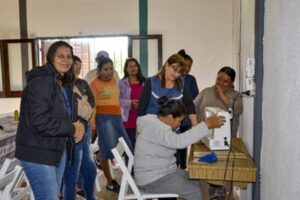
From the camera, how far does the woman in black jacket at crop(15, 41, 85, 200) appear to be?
1641 millimetres

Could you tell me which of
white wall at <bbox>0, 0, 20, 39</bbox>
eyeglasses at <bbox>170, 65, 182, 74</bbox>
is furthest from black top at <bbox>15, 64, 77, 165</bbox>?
white wall at <bbox>0, 0, 20, 39</bbox>

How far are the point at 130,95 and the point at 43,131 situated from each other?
1.75 meters

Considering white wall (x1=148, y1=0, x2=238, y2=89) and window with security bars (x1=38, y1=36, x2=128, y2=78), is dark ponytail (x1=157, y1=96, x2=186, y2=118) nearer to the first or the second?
white wall (x1=148, y1=0, x2=238, y2=89)

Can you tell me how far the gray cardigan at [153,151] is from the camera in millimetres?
1971

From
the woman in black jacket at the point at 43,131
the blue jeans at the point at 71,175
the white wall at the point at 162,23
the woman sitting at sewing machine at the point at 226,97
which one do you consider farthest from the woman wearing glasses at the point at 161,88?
the white wall at the point at 162,23

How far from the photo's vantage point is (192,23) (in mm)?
5039

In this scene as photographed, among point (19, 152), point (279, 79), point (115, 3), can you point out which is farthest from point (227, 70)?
point (115, 3)

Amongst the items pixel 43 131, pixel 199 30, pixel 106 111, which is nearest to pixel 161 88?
pixel 106 111

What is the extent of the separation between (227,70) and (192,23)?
8.15 ft

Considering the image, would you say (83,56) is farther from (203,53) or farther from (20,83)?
(203,53)

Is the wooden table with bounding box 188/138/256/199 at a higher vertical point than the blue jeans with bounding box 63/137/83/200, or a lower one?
higher

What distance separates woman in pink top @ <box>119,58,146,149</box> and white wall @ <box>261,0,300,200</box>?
1.92 meters

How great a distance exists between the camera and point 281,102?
1149mm

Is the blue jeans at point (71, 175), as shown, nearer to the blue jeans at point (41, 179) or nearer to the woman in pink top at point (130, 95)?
the blue jeans at point (41, 179)
